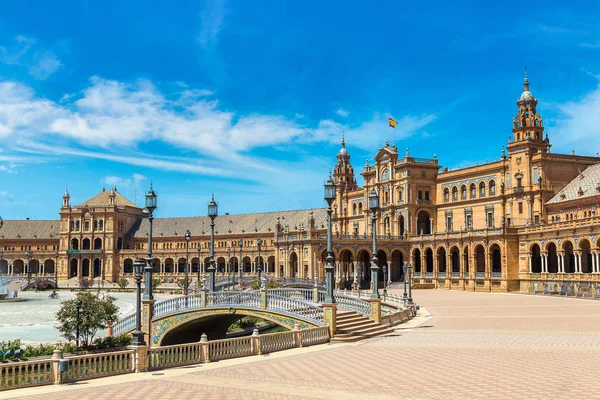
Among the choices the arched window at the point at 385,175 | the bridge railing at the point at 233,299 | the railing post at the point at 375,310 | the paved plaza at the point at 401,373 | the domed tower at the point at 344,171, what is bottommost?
the paved plaza at the point at 401,373

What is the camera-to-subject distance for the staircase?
2830 centimetres

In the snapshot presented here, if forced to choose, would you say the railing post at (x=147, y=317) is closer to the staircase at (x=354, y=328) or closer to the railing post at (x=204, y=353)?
the staircase at (x=354, y=328)

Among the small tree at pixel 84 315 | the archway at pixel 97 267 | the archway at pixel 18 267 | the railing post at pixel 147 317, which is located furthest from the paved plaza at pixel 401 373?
the archway at pixel 18 267

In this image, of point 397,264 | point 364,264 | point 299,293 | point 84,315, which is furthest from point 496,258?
point 84,315

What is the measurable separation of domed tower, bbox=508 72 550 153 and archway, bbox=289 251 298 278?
29667 mm

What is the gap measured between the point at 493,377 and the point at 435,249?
64270 millimetres

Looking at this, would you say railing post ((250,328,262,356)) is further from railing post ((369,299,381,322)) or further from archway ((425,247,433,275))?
archway ((425,247,433,275))

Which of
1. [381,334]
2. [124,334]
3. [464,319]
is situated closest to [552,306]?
[464,319]

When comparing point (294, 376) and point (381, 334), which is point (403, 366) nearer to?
point (294, 376)

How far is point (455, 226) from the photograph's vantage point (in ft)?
284

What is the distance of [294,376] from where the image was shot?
18.8 metres

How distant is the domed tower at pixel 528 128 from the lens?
2913 inches

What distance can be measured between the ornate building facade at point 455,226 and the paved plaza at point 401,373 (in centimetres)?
3478

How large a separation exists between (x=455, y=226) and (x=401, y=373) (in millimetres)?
69961
